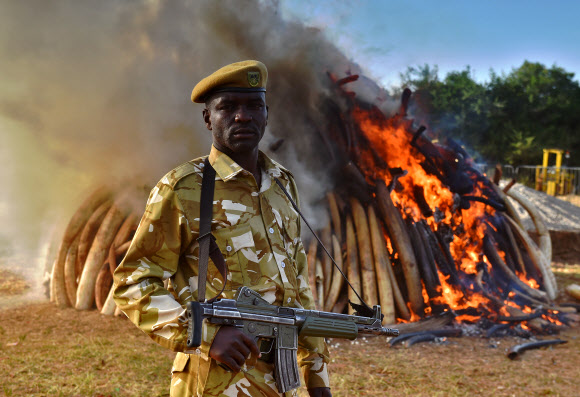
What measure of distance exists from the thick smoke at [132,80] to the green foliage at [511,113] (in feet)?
73.9

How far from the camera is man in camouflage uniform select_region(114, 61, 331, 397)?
66.0 inches

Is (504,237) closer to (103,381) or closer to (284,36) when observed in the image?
(284,36)

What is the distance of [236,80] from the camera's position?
1908 mm

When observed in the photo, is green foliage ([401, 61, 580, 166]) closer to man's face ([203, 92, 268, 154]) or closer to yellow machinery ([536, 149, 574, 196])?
yellow machinery ([536, 149, 574, 196])

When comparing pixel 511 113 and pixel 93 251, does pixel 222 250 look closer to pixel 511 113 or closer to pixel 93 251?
pixel 93 251

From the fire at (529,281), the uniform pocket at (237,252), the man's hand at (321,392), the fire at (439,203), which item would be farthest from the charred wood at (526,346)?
the uniform pocket at (237,252)

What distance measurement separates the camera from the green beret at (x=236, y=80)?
190 centimetres

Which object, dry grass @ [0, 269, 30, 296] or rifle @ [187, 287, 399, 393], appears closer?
rifle @ [187, 287, 399, 393]

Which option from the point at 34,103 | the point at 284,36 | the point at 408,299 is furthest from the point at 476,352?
the point at 34,103

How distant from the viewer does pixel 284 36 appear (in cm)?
618

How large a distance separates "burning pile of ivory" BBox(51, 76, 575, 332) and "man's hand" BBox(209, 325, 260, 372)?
169 inches

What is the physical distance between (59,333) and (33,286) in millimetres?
2359

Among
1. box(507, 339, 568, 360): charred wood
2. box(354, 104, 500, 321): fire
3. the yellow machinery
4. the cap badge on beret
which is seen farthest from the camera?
the yellow machinery

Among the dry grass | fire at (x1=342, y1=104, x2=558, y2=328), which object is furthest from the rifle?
the dry grass
